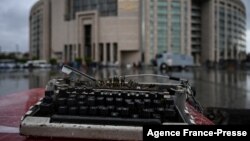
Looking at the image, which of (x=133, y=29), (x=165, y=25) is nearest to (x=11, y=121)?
(x=133, y=29)

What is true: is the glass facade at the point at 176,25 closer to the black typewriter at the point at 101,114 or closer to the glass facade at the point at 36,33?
the glass facade at the point at 36,33

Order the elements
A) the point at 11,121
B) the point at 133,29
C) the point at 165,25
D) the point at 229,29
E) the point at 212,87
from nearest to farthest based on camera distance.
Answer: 1. the point at 11,121
2. the point at 212,87
3. the point at 133,29
4. the point at 165,25
5. the point at 229,29

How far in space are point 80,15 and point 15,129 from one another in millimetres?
96608

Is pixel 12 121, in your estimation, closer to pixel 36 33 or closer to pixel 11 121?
pixel 11 121

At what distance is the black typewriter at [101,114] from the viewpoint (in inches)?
84.4

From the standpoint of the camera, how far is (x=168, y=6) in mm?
94375

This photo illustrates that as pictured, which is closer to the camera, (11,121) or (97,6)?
(11,121)

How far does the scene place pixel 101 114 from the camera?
2.27m

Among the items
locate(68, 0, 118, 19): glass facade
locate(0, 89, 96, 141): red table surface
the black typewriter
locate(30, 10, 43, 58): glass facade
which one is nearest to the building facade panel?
locate(68, 0, 118, 19): glass facade

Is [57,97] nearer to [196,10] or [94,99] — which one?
[94,99]

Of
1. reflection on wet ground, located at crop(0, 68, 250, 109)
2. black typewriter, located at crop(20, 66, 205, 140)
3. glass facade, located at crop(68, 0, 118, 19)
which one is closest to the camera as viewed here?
black typewriter, located at crop(20, 66, 205, 140)

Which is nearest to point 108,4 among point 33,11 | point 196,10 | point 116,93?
point 196,10

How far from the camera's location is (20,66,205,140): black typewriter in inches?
84.4

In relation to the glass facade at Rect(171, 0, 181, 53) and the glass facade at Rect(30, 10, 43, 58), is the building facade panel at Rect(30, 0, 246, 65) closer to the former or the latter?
the glass facade at Rect(171, 0, 181, 53)
